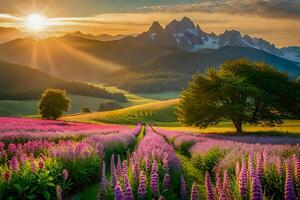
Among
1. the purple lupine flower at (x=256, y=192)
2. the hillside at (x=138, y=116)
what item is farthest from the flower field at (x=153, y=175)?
the hillside at (x=138, y=116)

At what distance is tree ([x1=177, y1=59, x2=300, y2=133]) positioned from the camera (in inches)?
1886

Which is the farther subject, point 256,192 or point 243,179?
point 243,179

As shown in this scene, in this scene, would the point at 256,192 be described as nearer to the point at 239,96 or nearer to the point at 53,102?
the point at 239,96

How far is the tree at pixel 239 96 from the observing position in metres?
47.9

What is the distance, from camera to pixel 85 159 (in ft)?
56.7

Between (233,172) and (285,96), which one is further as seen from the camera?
(285,96)

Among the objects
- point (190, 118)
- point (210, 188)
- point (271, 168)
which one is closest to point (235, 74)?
point (190, 118)

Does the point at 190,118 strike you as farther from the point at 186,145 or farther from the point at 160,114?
the point at 160,114

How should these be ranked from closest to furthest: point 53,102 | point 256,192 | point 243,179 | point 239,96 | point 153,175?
1. point 256,192
2. point 243,179
3. point 153,175
4. point 239,96
5. point 53,102

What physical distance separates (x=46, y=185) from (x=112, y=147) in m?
13.9

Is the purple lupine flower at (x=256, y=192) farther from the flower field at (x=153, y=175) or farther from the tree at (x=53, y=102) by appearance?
the tree at (x=53, y=102)

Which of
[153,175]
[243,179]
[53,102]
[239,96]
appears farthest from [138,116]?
[243,179]

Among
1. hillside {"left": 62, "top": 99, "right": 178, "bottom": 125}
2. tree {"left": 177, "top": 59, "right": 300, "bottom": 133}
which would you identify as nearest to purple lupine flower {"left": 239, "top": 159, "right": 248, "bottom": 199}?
tree {"left": 177, "top": 59, "right": 300, "bottom": 133}

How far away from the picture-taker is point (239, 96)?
50.3 m
